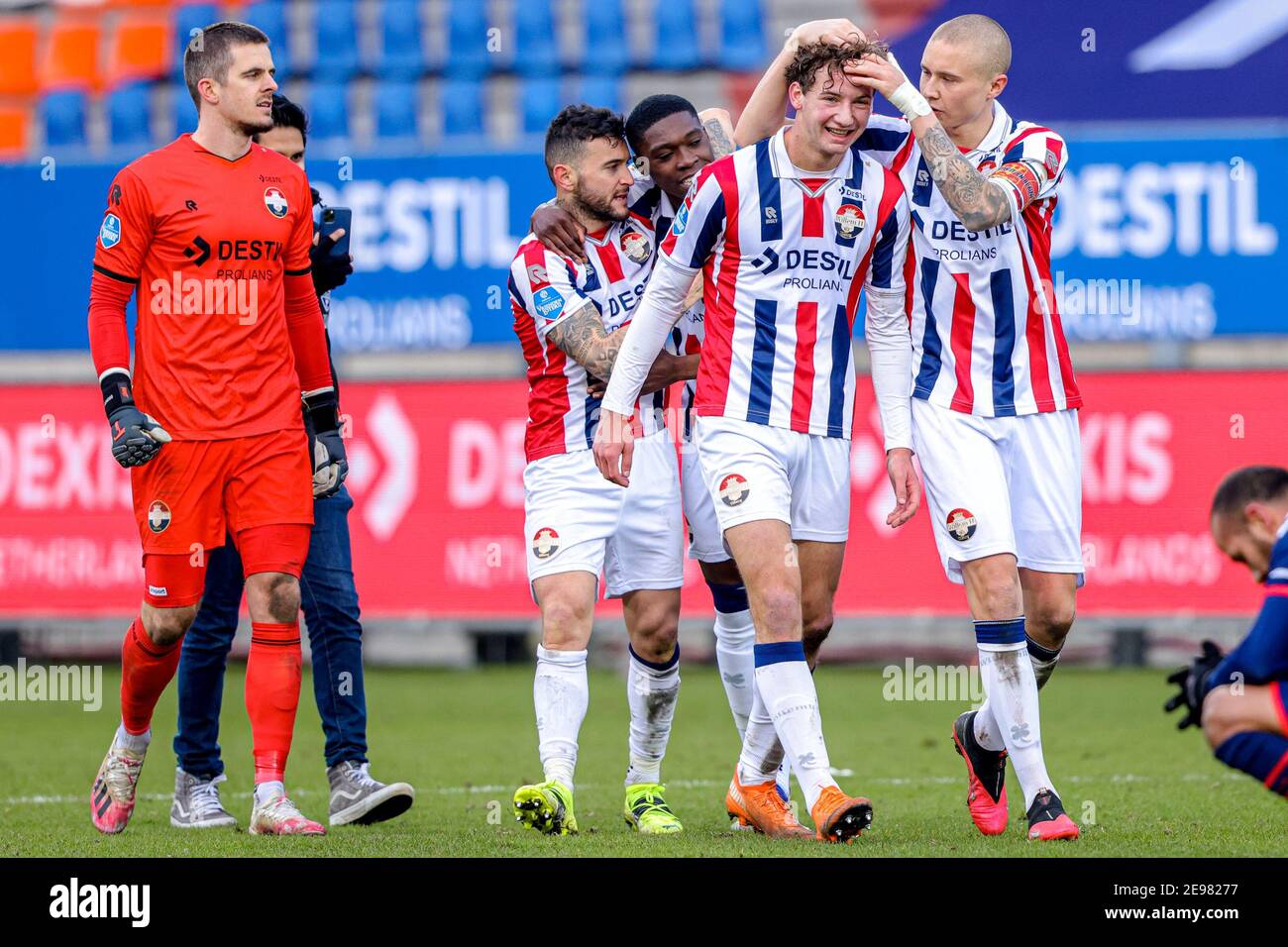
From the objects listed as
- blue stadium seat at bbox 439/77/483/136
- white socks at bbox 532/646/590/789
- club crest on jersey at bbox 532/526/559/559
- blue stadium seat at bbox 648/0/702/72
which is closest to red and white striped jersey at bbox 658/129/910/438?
club crest on jersey at bbox 532/526/559/559

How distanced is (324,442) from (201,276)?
72 cm

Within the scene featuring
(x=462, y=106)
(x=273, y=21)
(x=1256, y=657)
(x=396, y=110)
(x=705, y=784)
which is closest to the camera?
(x=1256, y=657)

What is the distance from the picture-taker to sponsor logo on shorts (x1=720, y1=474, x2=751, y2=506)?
5.00 m

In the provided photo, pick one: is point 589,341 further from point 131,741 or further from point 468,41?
point 468,41

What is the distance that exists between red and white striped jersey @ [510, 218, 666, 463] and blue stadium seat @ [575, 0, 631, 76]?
9823 mm

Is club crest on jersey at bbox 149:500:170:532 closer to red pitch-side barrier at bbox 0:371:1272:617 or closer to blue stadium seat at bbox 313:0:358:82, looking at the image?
red pitch-side barrier at bbox 0:371:1272:617

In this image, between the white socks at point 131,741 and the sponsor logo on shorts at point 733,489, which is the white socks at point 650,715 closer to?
the sponsor logo on shorts at point 733,489

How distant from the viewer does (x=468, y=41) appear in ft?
50.1

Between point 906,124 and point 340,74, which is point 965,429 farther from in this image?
point 340,74

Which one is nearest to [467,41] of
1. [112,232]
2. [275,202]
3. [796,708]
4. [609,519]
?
[275,202]

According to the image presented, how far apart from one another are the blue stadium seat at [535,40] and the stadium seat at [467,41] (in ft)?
0.87

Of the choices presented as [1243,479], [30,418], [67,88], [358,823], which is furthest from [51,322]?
[1243,479]

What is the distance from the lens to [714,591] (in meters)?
5.84
